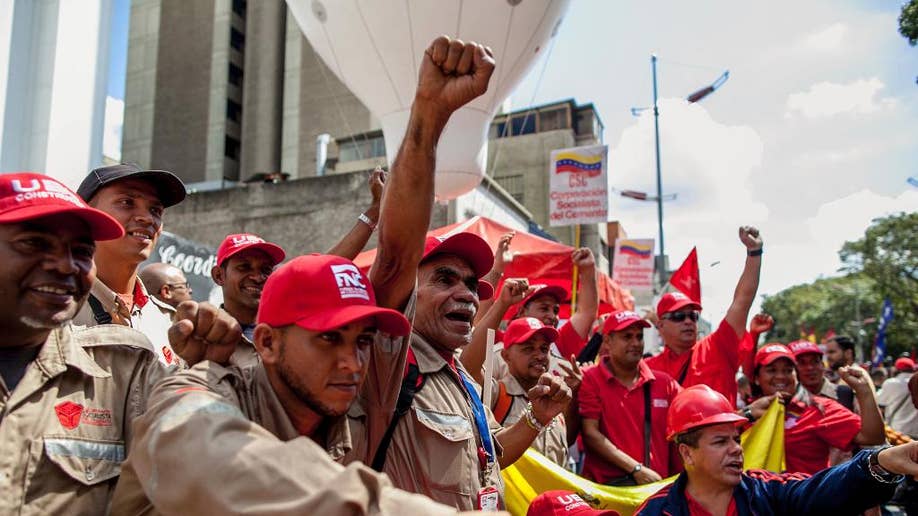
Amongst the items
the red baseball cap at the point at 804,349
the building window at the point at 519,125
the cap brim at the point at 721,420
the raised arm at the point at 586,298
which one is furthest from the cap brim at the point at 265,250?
the building window at the point at 519,125

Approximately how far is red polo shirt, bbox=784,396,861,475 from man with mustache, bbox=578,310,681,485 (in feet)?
2.77

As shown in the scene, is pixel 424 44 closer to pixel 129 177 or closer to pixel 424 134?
pixel 129 177

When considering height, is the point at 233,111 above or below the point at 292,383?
above

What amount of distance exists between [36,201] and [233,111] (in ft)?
129

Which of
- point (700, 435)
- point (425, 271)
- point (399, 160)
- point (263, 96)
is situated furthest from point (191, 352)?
point (263, 96)

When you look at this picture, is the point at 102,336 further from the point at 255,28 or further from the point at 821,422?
the point at 255,28

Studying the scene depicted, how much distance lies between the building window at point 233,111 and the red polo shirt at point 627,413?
3694 cm

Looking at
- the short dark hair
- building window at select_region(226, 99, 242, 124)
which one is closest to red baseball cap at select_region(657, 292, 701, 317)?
the short dark hair

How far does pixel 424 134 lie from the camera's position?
2.03 meters

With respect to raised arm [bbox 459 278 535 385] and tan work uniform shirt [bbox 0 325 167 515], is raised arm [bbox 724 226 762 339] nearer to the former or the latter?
raised arm [bbox 459 278 535 385]

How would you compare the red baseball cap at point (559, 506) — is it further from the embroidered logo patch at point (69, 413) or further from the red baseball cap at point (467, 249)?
the embroidered logo patch at point (69, 413)

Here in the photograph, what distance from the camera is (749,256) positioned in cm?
507

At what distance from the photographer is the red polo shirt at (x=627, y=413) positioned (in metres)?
4.25

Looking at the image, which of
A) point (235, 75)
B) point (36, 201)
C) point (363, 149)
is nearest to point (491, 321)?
point (36, 201)
